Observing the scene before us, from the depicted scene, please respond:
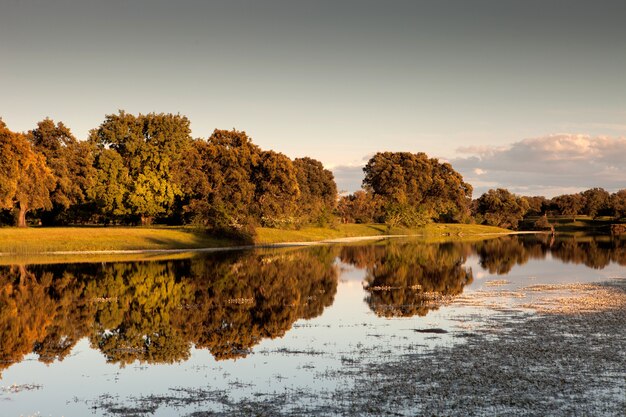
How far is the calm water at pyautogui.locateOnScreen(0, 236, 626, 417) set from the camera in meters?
18.2

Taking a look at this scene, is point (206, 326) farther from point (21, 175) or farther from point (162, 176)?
point (162, 176)

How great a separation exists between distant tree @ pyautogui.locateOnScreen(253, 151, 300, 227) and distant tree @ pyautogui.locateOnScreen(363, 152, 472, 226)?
6418 cm

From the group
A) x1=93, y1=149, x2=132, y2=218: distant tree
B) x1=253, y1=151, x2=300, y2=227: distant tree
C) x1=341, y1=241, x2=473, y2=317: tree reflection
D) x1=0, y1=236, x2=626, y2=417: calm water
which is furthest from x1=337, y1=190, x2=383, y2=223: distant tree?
x1=0, y1=236, x2=626, y2=417: calm water

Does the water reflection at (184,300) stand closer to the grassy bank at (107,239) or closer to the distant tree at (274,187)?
the grassy bank at (107,239)

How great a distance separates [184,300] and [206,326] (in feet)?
27.4

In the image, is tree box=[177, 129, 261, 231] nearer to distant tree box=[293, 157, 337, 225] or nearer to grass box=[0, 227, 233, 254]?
grass box=[0, 227, 233, 254]

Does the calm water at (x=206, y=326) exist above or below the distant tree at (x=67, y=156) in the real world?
below

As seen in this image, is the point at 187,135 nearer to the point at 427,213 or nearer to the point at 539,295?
the point at 427,213

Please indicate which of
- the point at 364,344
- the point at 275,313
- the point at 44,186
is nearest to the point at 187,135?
the point at 44,186

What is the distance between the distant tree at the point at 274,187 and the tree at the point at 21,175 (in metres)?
30.5

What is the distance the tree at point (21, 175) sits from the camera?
7681 cm

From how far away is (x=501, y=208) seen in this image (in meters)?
193

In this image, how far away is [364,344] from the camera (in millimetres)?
24094

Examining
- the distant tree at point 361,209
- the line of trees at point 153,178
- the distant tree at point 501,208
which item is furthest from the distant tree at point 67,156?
the distant tree at point 501,208
